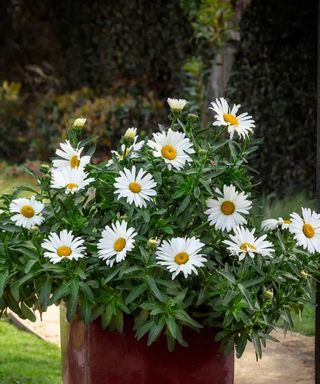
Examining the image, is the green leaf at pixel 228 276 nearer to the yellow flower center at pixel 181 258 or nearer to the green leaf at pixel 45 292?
the yellow flower center at pixel 181 258

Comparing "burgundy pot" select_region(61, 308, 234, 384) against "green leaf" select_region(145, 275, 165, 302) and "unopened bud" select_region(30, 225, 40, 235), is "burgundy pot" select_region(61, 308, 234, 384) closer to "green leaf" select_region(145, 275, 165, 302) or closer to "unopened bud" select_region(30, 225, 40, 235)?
"green leaf" select_region(145, 275, 165, 302)

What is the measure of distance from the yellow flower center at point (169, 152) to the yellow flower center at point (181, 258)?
344 mm

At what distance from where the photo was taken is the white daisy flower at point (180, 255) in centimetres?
313

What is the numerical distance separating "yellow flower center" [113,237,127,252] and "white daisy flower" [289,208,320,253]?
1.97 feet

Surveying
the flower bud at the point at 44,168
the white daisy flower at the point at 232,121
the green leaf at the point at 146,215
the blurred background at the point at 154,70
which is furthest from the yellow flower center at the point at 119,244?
the blurred background at the point at 154,70

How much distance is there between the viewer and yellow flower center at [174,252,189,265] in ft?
10.3

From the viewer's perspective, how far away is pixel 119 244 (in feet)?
10.4

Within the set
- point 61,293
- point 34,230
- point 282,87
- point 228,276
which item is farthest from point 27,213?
point 282,87

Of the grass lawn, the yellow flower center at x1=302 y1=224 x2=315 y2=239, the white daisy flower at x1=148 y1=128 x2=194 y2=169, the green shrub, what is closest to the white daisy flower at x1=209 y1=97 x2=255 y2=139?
the white daisy flower at x1=148 y1=128 x2=194 y2=169

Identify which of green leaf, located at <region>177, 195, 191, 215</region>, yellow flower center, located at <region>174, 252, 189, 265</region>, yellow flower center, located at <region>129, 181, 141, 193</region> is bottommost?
yellow flower center, located at <region>174, 252, 189, 265</region>

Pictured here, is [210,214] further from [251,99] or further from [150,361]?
[251,99]

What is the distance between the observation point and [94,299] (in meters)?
3.24

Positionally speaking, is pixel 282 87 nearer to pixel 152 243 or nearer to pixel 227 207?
pixel 227 207

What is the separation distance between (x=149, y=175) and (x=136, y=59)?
27.1 feet
